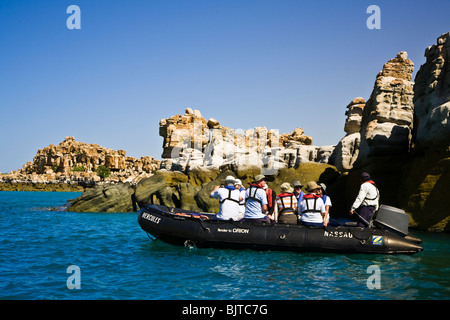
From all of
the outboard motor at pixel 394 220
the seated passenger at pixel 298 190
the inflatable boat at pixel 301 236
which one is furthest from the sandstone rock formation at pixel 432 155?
the seated passenger at pixel 298 190

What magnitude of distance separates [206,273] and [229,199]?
3.03m

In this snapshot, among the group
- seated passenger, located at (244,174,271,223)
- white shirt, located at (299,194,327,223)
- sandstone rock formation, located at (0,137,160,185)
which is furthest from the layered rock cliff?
sandstone rock formation, located at (0,137,160,185)

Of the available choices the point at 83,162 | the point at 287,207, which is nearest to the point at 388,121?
the point at 287,207

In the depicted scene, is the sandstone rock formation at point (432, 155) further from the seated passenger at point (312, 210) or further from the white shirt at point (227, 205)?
the white shirt at point (227, 205)

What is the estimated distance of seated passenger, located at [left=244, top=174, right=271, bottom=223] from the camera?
11.1 meters

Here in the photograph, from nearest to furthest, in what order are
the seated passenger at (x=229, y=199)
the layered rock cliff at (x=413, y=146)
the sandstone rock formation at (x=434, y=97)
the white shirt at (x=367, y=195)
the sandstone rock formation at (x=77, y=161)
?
1. the white shirt at (x=367, y=195)
2. the seated passenger at (x=229, y=199)
3. the layered rock cliff at (x=413, y=146)
4. the sandstone rock formation at (x=434, y=97)
5. the sandstone rock formation at (x=77, y=161)

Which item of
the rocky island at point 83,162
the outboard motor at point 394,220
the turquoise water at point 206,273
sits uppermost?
the rocky island at point 83,162

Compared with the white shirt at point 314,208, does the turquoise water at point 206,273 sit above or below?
below

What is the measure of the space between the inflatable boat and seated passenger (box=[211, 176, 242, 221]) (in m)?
0.31

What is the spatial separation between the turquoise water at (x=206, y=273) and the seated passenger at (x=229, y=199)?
105 centimetres

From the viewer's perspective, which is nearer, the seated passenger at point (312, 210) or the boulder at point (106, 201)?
the seated passenger at point (312, 210)

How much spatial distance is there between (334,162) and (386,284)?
20.6 metres

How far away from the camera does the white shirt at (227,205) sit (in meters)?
11.3
